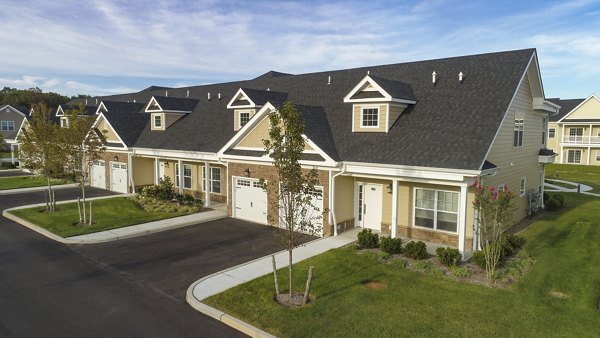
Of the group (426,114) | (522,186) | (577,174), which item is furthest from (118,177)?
(577,174)

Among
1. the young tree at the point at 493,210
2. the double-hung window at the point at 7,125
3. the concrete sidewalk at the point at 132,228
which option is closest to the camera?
the young tree at the point at 493,210

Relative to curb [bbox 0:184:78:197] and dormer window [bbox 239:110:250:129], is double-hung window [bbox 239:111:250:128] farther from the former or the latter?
curb [bbox 0:184:78:197]

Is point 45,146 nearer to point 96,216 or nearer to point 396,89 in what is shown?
point 96,216

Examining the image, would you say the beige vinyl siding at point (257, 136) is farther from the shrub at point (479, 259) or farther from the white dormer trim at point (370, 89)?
the shrub at point (479, 259)

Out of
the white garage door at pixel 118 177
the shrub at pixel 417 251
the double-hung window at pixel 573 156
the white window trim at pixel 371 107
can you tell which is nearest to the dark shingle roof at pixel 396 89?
the white window trim at pixel 371 107

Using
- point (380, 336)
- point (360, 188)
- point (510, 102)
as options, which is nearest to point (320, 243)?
point (360, 188)

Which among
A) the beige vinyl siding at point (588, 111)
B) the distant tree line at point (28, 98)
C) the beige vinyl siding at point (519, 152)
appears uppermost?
the distant tree line at point (28, 98)
